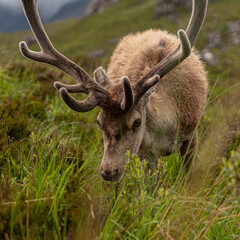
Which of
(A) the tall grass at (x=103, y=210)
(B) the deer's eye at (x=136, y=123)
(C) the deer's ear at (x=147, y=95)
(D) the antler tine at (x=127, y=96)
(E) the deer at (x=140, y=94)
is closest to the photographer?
(A) the tall grass at (x=103, y=210)

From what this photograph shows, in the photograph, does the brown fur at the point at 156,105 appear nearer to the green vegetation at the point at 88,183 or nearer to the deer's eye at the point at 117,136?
the deer's eye at the point at 117,136

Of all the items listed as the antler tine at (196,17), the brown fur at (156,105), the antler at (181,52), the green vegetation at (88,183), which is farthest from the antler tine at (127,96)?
the antler tine at (196,17)

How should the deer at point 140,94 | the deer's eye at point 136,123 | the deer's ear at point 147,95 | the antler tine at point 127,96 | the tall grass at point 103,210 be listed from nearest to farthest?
the tall grass at point 103,210, the antler tine at point 127,96, the deer at point 140,94, the deer's eye at point 136,123, the deer's ear at point 147,95

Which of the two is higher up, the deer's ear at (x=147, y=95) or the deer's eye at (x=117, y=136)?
the deer's ear at (x=147, y=95)

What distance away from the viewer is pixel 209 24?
49.9 meters

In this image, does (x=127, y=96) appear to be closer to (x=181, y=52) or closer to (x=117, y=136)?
(x=117, y=136)

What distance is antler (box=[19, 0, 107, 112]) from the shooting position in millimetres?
3363

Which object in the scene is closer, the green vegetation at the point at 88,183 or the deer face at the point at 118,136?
the green vegetation at the point at 88,183

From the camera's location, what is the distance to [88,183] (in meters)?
2.94

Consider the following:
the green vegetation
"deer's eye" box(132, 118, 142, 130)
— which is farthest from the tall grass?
"deer's eye" box(132, 118, 142, 130)

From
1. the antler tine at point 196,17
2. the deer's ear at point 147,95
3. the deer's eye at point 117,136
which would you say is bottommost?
the deer's eye at point 117,136

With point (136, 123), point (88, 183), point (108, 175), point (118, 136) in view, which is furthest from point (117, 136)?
point (88, 183)

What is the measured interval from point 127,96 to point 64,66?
3.44ft

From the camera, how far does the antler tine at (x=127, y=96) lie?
3.07m
